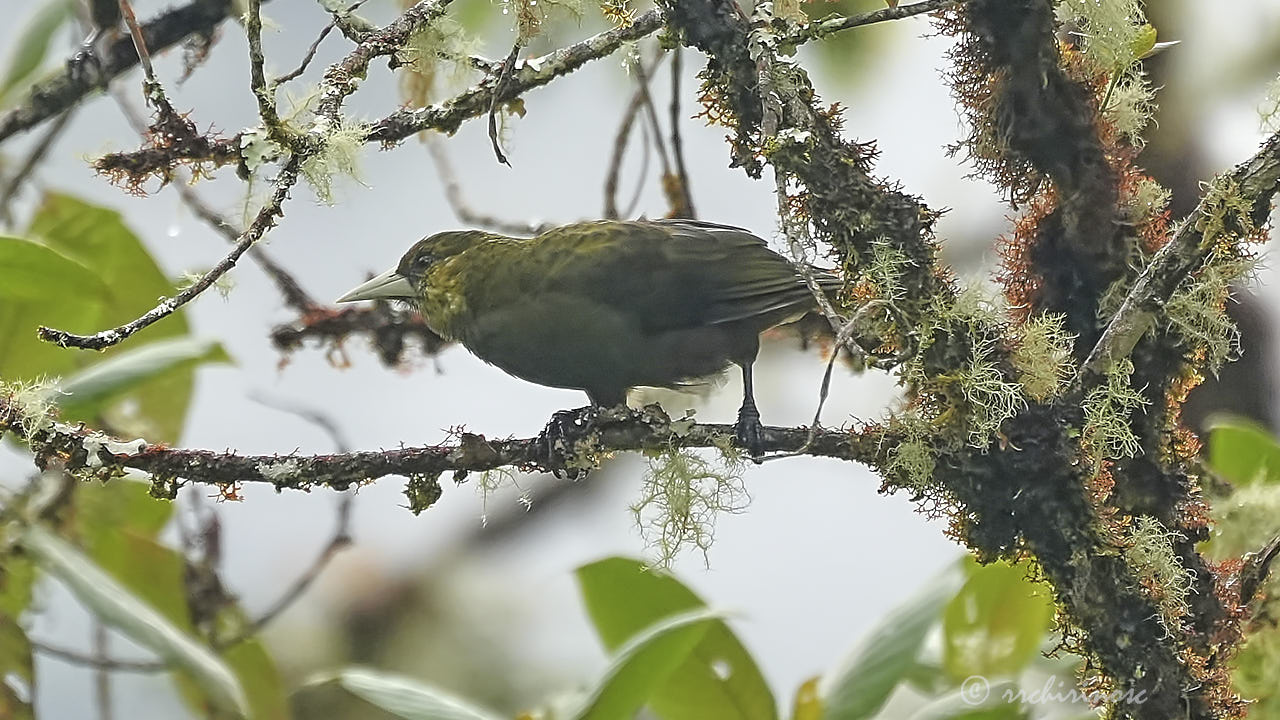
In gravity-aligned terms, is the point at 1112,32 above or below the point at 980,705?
above

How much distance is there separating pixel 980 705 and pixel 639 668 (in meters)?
0.42

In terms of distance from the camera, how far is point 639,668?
135cm

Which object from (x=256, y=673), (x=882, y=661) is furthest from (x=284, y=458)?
(x=256, y=673)

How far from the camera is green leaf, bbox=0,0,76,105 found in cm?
193

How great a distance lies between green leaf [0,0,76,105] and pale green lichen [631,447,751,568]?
4.21ft

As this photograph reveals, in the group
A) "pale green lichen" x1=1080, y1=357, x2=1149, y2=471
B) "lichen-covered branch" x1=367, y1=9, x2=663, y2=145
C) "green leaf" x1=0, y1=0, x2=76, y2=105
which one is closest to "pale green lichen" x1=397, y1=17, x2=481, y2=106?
"lichen-covered branch" x1=367, y1=9, x2=663, y2=145

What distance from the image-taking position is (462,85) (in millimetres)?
1323

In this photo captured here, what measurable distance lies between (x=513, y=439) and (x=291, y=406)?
1.04 metres

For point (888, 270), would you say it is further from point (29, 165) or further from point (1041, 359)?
point (29, 165)

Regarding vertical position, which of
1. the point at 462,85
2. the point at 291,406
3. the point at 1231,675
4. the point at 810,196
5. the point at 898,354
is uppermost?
the point at 291,406

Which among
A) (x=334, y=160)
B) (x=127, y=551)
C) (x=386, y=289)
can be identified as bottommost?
(x=334, y=160)

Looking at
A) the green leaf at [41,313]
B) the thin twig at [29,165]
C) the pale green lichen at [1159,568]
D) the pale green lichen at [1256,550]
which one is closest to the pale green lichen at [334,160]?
the green leaf at [41,313]

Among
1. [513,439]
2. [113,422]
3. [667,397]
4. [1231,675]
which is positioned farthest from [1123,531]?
[113,422]

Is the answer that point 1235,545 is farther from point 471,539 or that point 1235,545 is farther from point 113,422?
point 471,539
